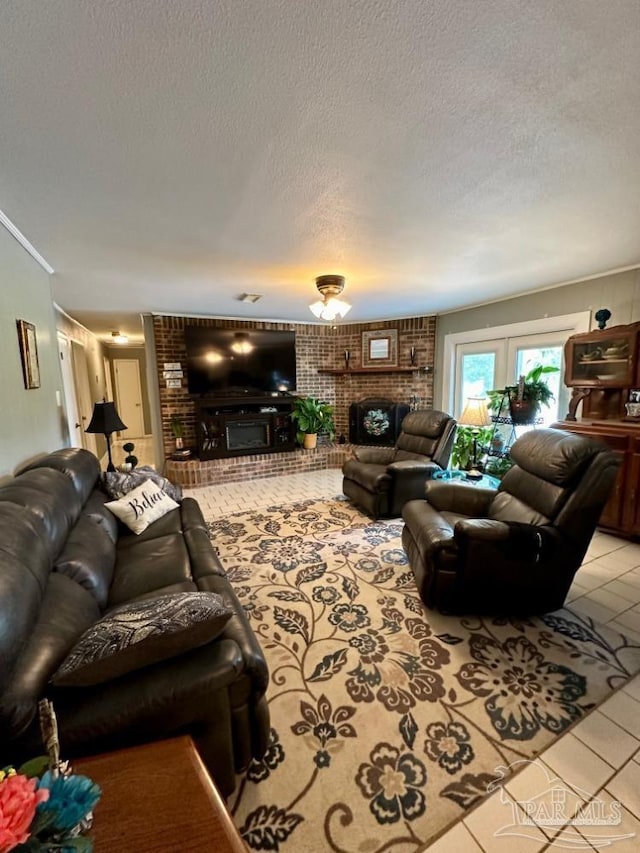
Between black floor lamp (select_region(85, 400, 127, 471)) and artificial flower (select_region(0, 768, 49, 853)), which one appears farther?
black floor lamp (select_region(85, 400, 127, 471))

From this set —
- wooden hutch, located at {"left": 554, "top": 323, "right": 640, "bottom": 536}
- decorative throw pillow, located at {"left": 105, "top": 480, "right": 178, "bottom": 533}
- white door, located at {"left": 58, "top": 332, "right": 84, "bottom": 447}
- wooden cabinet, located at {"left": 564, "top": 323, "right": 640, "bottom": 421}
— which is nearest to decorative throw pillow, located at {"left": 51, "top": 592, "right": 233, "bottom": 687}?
decorative throw pillow, located at {"left": 105, "top": 480, "right": 178, "bottom": 533}

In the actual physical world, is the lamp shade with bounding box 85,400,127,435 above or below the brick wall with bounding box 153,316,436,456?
below

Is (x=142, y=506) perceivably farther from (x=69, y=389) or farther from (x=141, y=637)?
(x=69, y=389)

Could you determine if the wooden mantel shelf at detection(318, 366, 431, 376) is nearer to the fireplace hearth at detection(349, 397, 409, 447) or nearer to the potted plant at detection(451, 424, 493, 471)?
the fireplace hearth at detection(349, 397, 409, 447)

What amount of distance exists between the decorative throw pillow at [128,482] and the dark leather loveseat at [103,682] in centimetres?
72

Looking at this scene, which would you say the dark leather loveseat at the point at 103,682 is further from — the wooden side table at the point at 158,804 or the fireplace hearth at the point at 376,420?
the fireplace hearth at the point at 376,420

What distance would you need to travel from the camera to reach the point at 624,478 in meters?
2.97

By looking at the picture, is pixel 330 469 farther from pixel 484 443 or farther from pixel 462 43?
pixel 462 43

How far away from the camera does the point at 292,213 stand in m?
2.11

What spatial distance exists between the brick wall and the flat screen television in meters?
0.28

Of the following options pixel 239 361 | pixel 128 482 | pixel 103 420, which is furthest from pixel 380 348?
pixel 128 482

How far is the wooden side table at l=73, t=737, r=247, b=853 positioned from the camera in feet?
2.22

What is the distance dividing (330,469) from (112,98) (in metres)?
4.99

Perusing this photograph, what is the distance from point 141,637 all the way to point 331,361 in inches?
214
